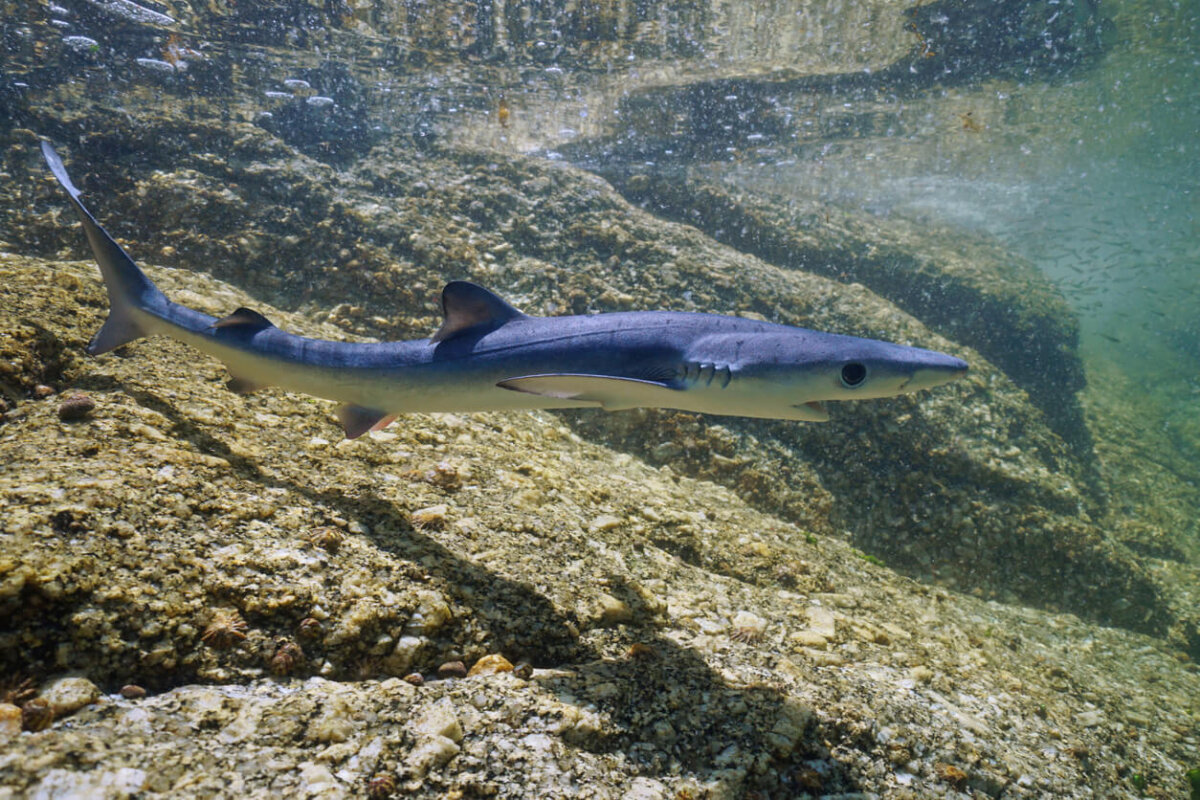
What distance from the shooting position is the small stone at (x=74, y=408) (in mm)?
2986

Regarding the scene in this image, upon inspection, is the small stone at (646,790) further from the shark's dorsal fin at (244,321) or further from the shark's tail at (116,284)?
the shark's tail at (116,284)

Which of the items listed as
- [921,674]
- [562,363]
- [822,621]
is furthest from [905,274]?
[562,363]

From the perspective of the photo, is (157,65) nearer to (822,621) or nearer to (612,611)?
(612,611)

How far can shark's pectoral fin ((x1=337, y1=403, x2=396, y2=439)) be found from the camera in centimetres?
311

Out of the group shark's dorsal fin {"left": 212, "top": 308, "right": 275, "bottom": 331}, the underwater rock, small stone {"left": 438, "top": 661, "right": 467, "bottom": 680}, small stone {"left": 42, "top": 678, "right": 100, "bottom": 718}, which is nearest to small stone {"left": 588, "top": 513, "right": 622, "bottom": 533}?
small stone {"left": 438, "top": 661, "right": 467, "bottom": 680}

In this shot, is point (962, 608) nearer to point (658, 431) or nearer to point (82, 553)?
point (658, 431)

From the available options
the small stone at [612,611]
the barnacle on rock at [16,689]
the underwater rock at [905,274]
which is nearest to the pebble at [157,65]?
the underwater rock at [905,274]

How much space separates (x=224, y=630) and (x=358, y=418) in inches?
51.2

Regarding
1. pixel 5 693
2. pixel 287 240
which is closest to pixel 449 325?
pixel 5 693

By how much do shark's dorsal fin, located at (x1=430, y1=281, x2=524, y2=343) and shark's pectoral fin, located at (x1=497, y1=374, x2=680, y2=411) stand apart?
19.0 inches

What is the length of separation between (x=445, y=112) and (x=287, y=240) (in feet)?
55.3

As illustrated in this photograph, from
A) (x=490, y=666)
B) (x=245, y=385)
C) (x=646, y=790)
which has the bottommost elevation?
(x=646, y=790)

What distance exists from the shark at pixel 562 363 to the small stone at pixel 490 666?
1305 millimetres

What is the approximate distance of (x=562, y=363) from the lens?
9.53 feet
